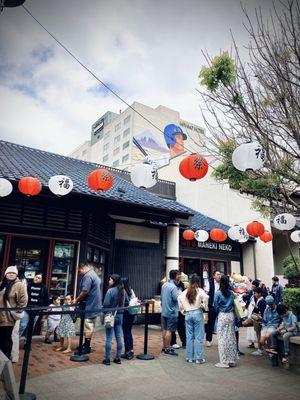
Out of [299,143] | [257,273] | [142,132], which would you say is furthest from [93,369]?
[142,132]

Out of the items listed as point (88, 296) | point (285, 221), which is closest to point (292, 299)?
point (285, 221)

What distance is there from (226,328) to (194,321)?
66cm

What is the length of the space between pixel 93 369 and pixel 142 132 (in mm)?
54145

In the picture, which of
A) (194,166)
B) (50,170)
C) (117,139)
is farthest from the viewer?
(117,139)

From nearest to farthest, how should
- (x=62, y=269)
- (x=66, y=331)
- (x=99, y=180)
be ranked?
(x=66, y=331)
(x=99, y=180)
(x=62, y=269)

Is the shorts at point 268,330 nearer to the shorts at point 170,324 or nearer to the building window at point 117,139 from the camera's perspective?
the shorts at point 170,324

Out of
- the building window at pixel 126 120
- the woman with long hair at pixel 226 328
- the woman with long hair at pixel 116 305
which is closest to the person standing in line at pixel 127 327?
the woman with long hair at pixel 116 305

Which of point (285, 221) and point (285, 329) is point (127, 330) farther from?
point (285, 221)

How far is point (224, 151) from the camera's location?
24.1 ft

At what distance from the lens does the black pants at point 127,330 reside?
676 centimetres

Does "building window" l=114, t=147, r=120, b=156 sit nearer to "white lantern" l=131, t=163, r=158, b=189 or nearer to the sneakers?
"white lantern" l=131, t=163, r=158, b=189

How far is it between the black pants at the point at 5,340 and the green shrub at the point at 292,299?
546 centimetres

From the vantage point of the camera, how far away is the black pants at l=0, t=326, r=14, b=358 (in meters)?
5.36

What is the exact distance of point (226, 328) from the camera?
254 inches
